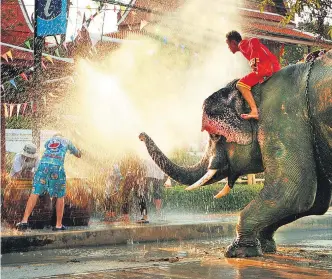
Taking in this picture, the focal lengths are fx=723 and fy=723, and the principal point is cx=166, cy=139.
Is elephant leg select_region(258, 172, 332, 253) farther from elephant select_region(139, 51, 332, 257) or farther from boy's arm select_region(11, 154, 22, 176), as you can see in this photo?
→ boy's arm select_region(11, 154, 22, 176)

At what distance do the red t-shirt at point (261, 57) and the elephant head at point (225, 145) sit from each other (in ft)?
1.21

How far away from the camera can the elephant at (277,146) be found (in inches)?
278

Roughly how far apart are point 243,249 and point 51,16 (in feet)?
29.0

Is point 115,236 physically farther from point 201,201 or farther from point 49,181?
point 201,201

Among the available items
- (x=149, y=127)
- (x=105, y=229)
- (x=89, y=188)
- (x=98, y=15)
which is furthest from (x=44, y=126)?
(x=105, y=229)

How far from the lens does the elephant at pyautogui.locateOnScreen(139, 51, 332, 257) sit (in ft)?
23.2

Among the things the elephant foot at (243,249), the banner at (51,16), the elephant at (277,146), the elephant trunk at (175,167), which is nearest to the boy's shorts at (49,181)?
the elephant trunk at (175,167)

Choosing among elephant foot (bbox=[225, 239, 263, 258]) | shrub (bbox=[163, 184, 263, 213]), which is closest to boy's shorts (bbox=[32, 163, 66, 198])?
elephant foot (bbox=[225, 239, 263, 258])

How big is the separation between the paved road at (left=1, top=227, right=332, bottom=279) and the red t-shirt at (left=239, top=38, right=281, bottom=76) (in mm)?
1939

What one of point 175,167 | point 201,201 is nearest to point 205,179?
point 175,167

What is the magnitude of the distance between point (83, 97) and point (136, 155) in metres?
4.21

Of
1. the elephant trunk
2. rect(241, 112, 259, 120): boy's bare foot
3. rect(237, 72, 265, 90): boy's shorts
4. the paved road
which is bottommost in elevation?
the paved road

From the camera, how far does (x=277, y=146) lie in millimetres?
7180

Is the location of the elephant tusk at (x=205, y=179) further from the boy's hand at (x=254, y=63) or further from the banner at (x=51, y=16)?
the banner at (x=51, y=16)
